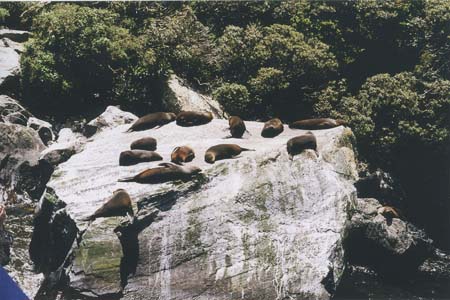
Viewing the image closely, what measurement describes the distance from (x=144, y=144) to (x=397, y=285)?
21.7 feet

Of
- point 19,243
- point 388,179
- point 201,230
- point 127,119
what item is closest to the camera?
point 201,230

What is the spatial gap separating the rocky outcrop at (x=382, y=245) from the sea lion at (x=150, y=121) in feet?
16.5

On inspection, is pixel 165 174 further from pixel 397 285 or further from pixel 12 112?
pixel 12 112

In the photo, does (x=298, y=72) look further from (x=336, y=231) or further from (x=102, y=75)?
(x=336, y=231)

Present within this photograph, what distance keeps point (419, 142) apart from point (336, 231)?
714 cm

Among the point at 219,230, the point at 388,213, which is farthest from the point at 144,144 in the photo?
the point at 388,213

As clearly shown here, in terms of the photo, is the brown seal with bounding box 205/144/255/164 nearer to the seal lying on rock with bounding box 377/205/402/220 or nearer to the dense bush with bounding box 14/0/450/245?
the seal lying on rock with bounding box 377/205/402/220

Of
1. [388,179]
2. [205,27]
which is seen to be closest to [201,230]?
[388,179]

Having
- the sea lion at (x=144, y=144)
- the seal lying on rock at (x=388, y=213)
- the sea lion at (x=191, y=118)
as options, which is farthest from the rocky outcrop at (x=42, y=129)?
the seal lying on rock at (x=388, y=213)

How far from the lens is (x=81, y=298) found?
11836mm

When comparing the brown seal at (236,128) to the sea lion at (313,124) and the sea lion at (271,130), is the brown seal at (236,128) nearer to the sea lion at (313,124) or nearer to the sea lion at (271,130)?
the sea lion at (271,130)

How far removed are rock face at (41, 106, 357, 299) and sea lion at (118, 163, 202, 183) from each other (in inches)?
5.5

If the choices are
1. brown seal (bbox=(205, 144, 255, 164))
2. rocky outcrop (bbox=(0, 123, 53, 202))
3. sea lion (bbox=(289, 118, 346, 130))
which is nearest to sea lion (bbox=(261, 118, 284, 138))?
sea lion (bbox=(289, 118, 346, 130))

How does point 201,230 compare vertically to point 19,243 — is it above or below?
above
